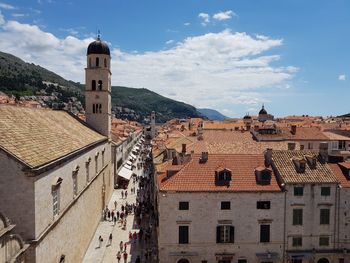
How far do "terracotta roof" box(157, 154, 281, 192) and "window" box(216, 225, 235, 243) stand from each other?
2.79m

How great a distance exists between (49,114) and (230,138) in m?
33.5

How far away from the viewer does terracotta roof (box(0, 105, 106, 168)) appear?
19.3m

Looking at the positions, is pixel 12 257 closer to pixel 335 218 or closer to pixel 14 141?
pixel 14 141

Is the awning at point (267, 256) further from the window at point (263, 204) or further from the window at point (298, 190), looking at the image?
the window at point (298, 190)

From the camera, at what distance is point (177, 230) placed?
29047 millimetres

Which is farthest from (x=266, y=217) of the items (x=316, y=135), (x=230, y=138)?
(x=316, y=135)

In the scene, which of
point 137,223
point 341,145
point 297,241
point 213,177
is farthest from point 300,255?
point 341,145

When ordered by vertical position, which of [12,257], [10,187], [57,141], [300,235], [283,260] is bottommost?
[283,260]

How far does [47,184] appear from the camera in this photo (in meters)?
20.4

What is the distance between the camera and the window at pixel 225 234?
1152 inches

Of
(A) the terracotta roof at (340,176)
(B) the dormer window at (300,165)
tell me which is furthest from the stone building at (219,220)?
(A) the terracotta roof at (340,176)

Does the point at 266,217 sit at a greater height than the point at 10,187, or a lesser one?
lesser

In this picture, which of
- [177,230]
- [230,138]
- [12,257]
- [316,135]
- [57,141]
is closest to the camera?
[12,257]

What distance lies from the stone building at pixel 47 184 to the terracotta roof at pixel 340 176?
1966 cm
